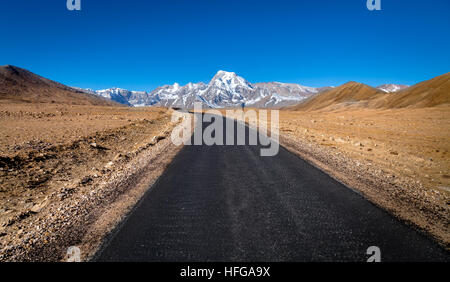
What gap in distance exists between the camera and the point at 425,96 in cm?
7988

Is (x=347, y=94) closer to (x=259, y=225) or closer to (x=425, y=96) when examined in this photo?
(x=425, y=96)

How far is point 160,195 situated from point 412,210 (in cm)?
632

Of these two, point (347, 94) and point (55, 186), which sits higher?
point (347, 94)

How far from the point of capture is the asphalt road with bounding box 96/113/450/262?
3.84 meters

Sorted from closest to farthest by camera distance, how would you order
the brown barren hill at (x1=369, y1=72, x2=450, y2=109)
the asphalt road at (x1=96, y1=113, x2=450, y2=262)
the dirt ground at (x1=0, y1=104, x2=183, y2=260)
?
1. the asphalt road at (x1=96, y1=113, x2=450, y2=262)
2. the dirt ground at (x1=0, y1=104, x2=183, y2=260)
3. the brown barren hill at (x1=369, y1=72, x2=450, y2=109)

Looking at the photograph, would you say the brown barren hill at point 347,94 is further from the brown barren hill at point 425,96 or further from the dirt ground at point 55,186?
the dirt ground at point 55,186

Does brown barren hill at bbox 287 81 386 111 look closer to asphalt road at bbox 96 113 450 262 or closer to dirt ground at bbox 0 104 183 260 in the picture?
dirt ground at bbox 0 104 183 260

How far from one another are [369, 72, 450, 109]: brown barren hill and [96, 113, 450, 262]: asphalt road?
3338 inches

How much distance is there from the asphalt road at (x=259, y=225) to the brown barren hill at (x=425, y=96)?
3338 inches

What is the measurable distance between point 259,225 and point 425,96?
104 meters

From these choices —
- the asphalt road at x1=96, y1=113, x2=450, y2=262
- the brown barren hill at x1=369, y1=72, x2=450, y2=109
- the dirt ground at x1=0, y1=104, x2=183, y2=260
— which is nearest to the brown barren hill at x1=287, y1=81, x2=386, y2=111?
the brown barren hill at x1=369, y1=72, x2=450, y2=109

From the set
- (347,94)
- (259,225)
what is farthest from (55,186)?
(347,94)

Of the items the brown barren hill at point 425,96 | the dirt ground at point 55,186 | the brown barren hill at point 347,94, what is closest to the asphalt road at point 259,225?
the dirt ground at point 55,186
